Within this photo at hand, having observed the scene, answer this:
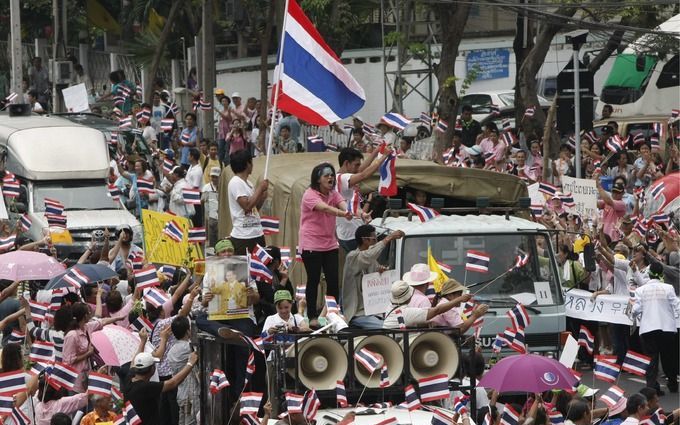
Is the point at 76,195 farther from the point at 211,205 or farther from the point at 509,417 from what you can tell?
the point at 509,417

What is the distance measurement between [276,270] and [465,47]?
26.3 m

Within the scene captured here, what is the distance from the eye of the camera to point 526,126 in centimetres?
2603

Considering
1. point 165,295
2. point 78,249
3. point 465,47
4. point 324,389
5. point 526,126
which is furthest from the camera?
point 465,47

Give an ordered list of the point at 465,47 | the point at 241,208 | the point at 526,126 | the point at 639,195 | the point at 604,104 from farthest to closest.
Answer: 1. the point at 465,47
2. the point at 604,104
3. the point at 526,126
4. the point at 639,195
5. the point at 241,208

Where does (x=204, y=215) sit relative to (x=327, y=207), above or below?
below

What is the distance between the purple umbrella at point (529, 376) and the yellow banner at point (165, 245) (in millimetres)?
4648

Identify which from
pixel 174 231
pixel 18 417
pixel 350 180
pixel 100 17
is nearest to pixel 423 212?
pixel 350 180

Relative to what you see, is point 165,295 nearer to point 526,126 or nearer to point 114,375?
point 114,375

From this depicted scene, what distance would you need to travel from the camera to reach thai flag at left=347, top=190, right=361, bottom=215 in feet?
47.3

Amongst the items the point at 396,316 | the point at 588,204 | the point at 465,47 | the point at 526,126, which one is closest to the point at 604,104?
the point at 526,126

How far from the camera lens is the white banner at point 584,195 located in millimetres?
17719

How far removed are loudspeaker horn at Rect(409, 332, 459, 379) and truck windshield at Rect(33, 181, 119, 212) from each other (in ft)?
41.6

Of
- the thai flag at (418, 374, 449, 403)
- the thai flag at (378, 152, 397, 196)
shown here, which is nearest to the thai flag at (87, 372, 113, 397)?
the thai flag at (418, 374, 449, 403)

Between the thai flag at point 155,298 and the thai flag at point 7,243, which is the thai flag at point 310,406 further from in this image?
the thai flag at point 7,243
